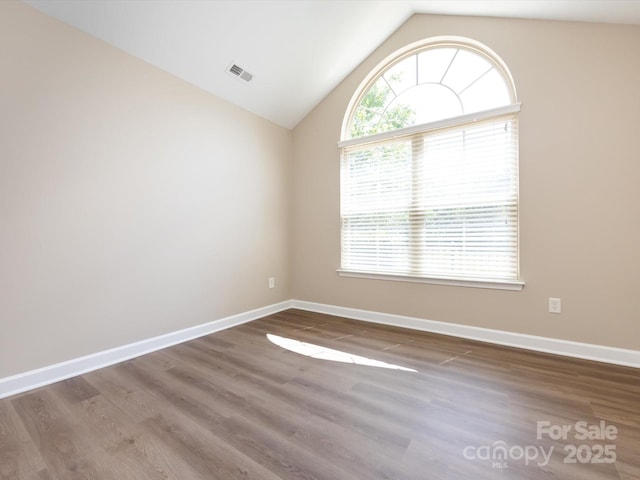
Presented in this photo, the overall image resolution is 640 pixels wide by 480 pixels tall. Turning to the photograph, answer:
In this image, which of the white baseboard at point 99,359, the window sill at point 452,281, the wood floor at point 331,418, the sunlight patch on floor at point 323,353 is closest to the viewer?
the wood floor at point 331,418

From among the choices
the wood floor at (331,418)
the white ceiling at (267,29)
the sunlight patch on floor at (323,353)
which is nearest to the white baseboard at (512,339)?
the wood floor at (331,418)

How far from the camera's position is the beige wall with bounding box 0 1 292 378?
1924 mm

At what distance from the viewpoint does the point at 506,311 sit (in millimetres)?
2621

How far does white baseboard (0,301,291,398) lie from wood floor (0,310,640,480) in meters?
0.09

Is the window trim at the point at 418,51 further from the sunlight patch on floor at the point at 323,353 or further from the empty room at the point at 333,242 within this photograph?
the sunlight patch on floor at the point at 323,353

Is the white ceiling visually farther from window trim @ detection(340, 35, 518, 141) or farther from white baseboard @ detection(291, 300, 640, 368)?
white baseboard @ detection(291, 300, 640, 368)

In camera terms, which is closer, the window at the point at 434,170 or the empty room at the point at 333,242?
the empty room at the point at 333,242

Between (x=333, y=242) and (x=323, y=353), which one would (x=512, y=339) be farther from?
(x=333, y=242)

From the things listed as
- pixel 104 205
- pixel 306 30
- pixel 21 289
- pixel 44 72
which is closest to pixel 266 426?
pixel 21 289

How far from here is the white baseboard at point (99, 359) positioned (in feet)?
6.25

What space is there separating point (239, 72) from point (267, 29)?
0.51 m

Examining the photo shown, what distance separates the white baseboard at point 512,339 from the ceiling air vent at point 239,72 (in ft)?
9.21

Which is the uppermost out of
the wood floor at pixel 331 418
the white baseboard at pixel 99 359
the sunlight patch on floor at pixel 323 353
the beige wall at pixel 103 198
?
the beige wall at pixel 103 198

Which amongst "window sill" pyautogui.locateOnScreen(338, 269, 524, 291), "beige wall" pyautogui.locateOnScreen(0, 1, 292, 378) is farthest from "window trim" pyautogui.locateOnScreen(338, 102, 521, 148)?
"window sill" pyautogui.locateOnScreen(338, 269, 524, 291)
